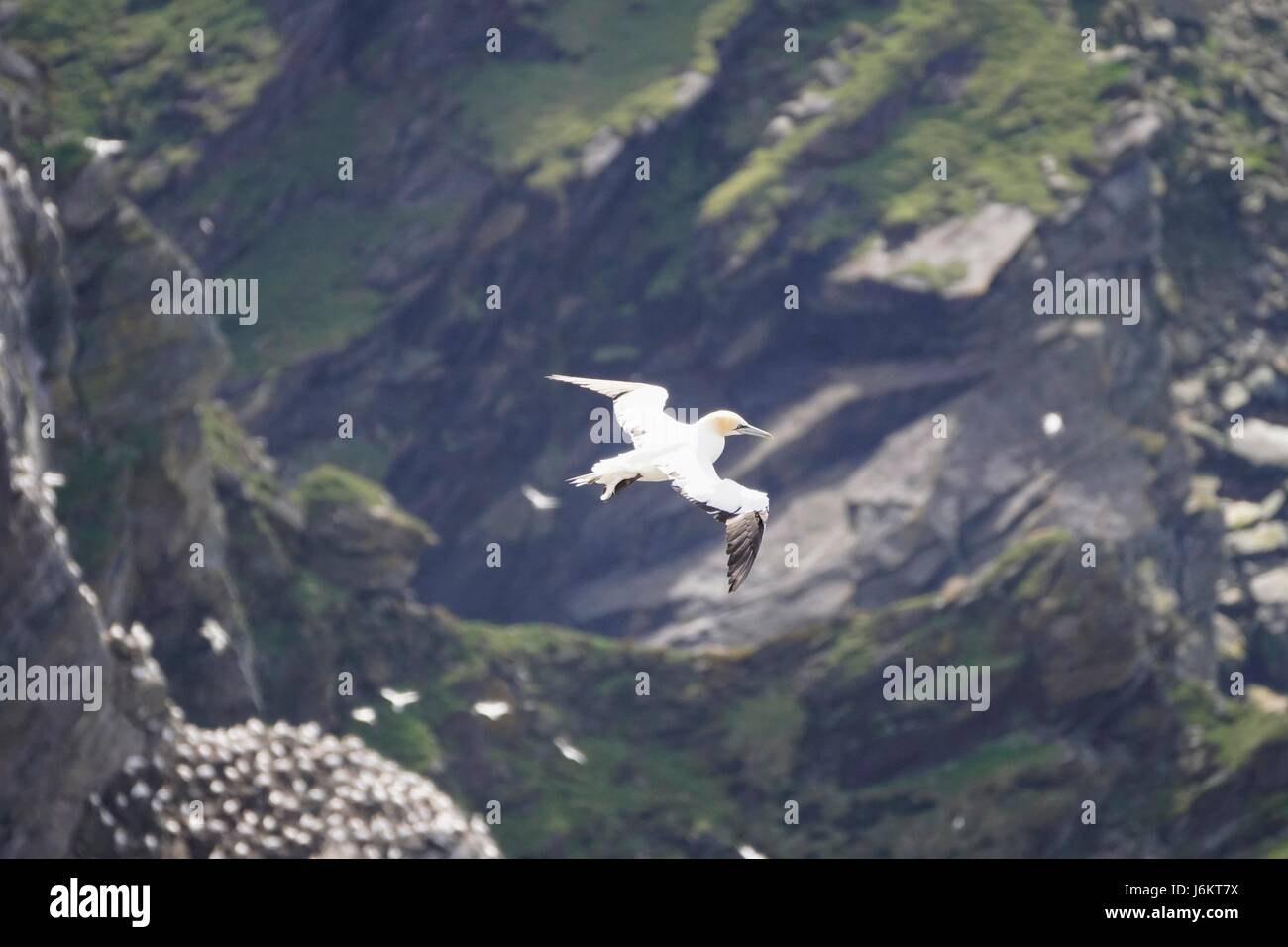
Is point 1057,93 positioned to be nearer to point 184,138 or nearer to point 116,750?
point 184,138

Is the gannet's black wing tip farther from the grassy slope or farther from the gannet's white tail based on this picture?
the grassy slope

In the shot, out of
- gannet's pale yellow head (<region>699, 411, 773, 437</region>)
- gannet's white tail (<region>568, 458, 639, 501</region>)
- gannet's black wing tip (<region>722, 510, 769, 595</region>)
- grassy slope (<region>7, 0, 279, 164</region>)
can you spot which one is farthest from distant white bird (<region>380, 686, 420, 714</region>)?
gannet's black wing tip (<region>722, 510, 769, 595</region>)

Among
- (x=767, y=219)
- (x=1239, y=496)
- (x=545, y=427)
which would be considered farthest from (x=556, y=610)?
(x=1239, y=496)

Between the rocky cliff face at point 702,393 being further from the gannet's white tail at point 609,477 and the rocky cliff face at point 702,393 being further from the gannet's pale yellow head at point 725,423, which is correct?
the gannet's white tail at point 609,477

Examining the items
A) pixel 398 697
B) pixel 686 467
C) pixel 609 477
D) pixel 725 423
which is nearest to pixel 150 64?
pixel 398 697

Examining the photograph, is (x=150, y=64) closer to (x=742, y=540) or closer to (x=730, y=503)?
(x=730, y=503)

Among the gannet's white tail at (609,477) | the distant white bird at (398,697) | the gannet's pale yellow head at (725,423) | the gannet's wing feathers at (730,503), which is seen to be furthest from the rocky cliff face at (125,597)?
the gannet's wing feathers at (730,503)
